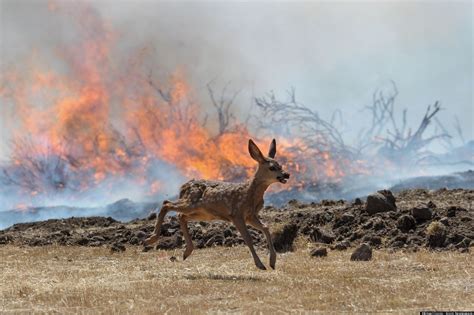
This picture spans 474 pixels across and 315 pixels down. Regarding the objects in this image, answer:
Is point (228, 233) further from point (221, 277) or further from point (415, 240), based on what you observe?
point (221, 277)

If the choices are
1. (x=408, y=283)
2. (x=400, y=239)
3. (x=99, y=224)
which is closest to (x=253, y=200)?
(x=408, y=283)

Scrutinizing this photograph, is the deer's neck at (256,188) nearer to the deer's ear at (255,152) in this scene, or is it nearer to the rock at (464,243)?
the deer's ear at (255,152)

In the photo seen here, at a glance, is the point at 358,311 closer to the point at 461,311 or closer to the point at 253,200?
the point at 461,311

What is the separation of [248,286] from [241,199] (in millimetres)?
3253

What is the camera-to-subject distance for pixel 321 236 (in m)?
27.8

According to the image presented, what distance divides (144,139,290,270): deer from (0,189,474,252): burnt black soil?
330 inches

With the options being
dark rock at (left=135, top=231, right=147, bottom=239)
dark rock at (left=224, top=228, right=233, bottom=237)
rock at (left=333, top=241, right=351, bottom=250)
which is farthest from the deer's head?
dark rock at (left=135, top=231, right=147, bottom=239)

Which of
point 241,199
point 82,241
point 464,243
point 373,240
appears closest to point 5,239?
point 82,241

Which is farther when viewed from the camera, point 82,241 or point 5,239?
point 5,239

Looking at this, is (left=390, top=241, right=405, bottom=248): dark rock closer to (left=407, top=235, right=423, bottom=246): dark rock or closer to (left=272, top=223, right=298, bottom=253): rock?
(left=407, top=235, right=423, bottom=246): dark rock

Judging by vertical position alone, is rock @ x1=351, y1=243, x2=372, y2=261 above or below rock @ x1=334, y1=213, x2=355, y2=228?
below


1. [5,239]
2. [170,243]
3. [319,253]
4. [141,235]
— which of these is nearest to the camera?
[319,253]

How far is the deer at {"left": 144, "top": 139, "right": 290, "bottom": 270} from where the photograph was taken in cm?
1738

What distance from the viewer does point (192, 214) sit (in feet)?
61.1
